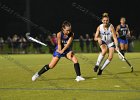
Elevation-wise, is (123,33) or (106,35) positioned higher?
(123,33)

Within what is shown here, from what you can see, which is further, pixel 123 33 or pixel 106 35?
pixel 123 33

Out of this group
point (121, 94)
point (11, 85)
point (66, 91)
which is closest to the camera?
point (121, 94)

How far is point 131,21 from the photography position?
42688mm

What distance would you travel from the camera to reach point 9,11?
140ft

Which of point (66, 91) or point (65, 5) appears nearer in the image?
point (66, 91)

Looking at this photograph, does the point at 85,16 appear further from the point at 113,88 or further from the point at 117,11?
the point at 113,88

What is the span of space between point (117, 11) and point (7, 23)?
11.6 m

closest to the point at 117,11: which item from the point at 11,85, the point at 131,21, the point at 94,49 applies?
the point at 131,21

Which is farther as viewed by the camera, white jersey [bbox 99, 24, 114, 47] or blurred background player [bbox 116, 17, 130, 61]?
blurred background player [bbox 116, 17, 130, 61]

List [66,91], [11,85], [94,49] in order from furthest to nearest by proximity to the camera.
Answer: [94,49], [11,85], [66,91]

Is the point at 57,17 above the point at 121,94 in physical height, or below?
above

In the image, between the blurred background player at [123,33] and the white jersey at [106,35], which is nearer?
the white jersey at [106,35]

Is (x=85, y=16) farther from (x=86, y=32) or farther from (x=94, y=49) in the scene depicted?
(x=94, y=49)

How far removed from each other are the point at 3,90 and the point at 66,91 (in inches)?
63.9
